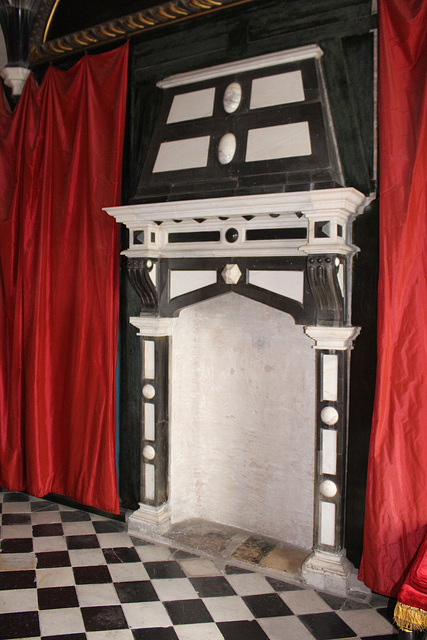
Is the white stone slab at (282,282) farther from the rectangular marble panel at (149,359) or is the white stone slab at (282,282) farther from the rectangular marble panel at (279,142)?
the rectangular marble panel at (149,359)

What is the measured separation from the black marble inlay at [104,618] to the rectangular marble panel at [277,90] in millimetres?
2568

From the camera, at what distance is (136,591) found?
282 cm

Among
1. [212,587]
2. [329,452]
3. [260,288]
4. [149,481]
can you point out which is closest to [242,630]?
[212,587]

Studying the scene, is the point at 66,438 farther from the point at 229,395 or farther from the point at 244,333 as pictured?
the point at 244,333

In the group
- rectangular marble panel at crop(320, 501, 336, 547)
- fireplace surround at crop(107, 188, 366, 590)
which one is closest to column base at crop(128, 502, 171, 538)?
fireplace surround at crop(107, 188, 366, 590)

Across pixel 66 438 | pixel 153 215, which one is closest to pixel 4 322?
pixel 66 438

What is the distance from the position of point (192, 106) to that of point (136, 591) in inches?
101

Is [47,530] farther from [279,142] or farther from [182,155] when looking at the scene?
[279,142]

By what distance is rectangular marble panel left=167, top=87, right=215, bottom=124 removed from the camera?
10.0 feet

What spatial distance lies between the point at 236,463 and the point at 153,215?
1.63 m

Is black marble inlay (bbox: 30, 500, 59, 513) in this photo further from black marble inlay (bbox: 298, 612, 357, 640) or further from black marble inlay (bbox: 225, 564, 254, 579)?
black marble inlay (bbox: 298, 612, 357, 640)

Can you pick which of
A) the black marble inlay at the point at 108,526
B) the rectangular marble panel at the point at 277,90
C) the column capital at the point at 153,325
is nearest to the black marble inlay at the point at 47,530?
the black marble inlay at the point at 108,526

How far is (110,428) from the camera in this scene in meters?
3.51

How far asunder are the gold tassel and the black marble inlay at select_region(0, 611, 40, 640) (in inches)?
60.9
